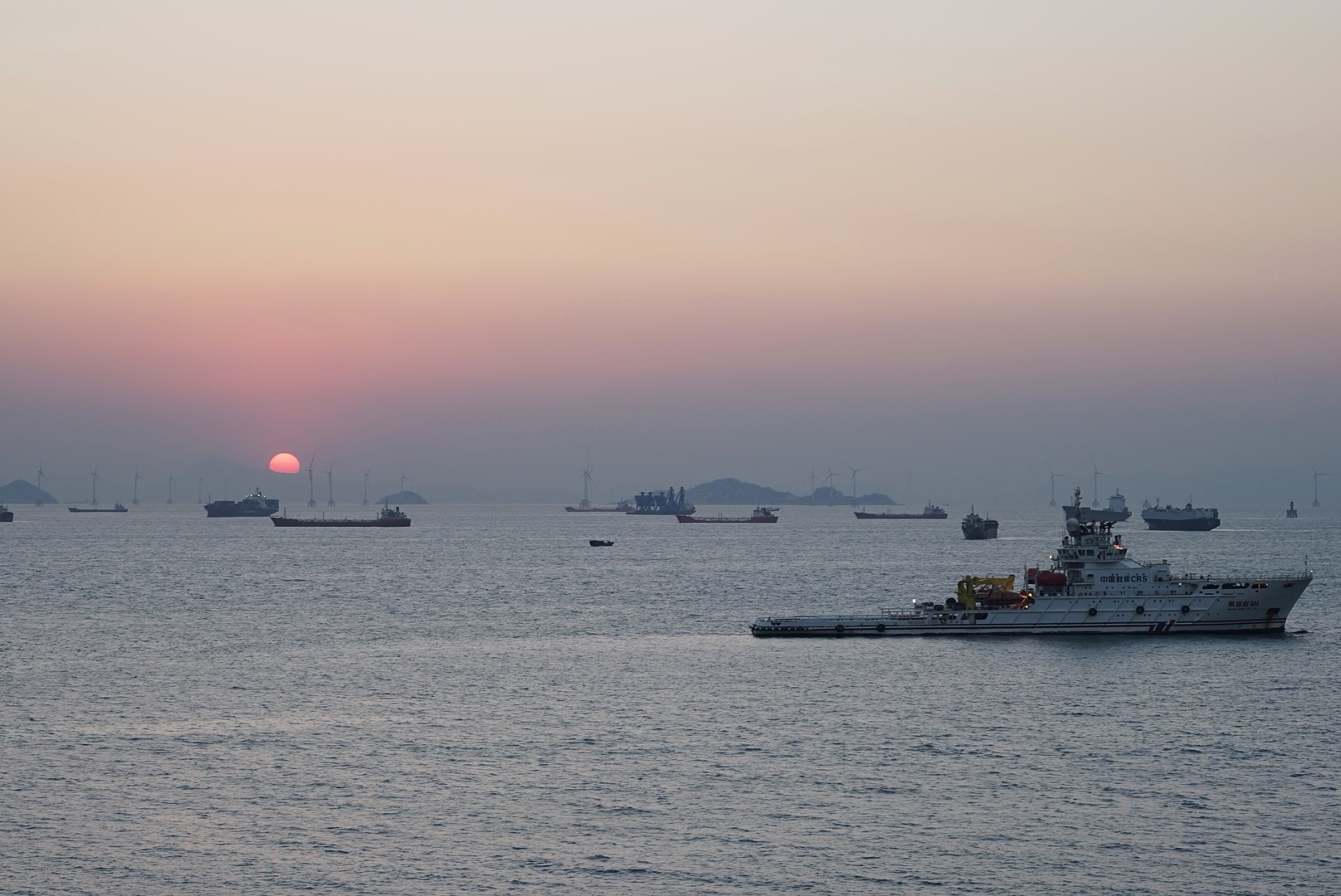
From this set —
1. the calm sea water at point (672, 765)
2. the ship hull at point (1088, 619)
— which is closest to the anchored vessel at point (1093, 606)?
the ship hull at point (1088, 619)

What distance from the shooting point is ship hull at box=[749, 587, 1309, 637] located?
11981 cm

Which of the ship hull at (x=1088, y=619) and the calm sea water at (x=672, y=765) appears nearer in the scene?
the calm sea water at (x=672, y=765)

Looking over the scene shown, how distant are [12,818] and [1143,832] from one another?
1945 inches

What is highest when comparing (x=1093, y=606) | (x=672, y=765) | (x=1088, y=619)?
(x=1093, y=606)

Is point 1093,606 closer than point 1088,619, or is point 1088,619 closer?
point 1088,619

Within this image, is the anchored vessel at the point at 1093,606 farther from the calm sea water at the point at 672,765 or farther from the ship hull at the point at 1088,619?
the calm sea water at the point at 672,765

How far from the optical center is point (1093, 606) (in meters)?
120

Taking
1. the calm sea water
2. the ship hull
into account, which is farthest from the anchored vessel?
the calm sea water

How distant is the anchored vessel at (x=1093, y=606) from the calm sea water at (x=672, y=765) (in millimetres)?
2475

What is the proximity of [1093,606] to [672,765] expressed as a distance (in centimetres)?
6352

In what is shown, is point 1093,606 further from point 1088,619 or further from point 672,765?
point 672,765

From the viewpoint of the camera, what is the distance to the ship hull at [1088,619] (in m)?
120

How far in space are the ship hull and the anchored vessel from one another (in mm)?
75

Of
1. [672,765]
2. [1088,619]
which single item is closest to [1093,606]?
[1088,619]
